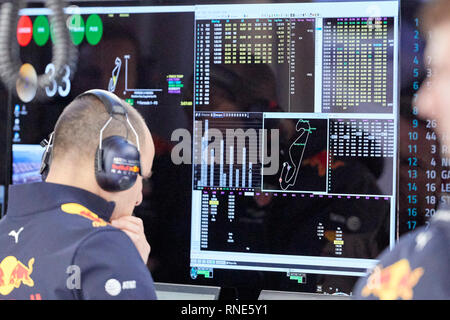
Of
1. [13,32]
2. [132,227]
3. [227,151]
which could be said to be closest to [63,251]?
[132,227]

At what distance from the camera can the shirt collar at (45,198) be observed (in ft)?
3.58

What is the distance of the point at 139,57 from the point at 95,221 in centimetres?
96

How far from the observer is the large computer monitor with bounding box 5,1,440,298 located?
1.70 meters

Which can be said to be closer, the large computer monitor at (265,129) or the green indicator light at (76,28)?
the large computer monitor at (265,129)

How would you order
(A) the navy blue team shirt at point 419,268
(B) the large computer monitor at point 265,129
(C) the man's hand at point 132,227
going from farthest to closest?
(B) the large computer monitor at point 265,129 → (C) the man's hand at point 132,227 → (A) the navy blue team shirt at point 419,268

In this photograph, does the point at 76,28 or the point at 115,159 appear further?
the point at 76,28

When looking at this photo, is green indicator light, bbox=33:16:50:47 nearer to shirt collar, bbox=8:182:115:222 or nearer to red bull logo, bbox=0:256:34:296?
shirt collar, bbox=8:182:115:222

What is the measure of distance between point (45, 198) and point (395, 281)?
2.37 ft

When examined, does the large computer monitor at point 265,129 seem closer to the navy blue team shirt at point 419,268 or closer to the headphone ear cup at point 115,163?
the headphone ear cup at point 115,163

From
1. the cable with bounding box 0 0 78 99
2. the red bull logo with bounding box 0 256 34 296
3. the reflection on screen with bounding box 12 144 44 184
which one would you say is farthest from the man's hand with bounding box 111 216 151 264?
the reflection on screen with bounding box 12 144 44 184

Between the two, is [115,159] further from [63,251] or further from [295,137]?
[295,137]

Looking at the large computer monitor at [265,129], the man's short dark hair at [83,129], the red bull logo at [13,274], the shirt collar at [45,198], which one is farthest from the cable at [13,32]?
the large computer monitor at [265,129]

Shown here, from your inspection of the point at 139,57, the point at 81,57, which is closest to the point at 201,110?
the point at 139,57

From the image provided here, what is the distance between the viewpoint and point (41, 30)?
1.97 meters
